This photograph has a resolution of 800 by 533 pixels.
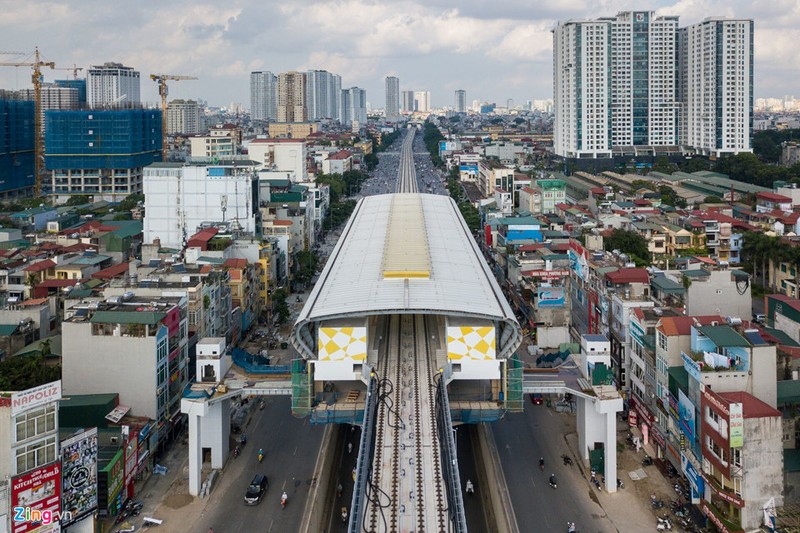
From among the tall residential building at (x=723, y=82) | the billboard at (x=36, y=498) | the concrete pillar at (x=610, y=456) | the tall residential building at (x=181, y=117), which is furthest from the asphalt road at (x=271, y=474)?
the tall residential building at (x=181, y=117)

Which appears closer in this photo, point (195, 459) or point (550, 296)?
point (195, 459)

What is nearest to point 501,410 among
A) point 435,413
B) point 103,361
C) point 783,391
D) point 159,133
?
point 435,413

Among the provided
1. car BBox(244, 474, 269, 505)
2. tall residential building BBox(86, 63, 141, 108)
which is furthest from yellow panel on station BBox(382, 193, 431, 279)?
Result: tall residential building BBox(86, 63, 141, 108)

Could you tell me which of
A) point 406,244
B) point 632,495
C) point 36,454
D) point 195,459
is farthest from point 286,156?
point 36,454

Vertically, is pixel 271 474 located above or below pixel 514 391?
below

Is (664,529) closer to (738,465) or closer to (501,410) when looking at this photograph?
(738,465)

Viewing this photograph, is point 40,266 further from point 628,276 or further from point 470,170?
point 470,170
